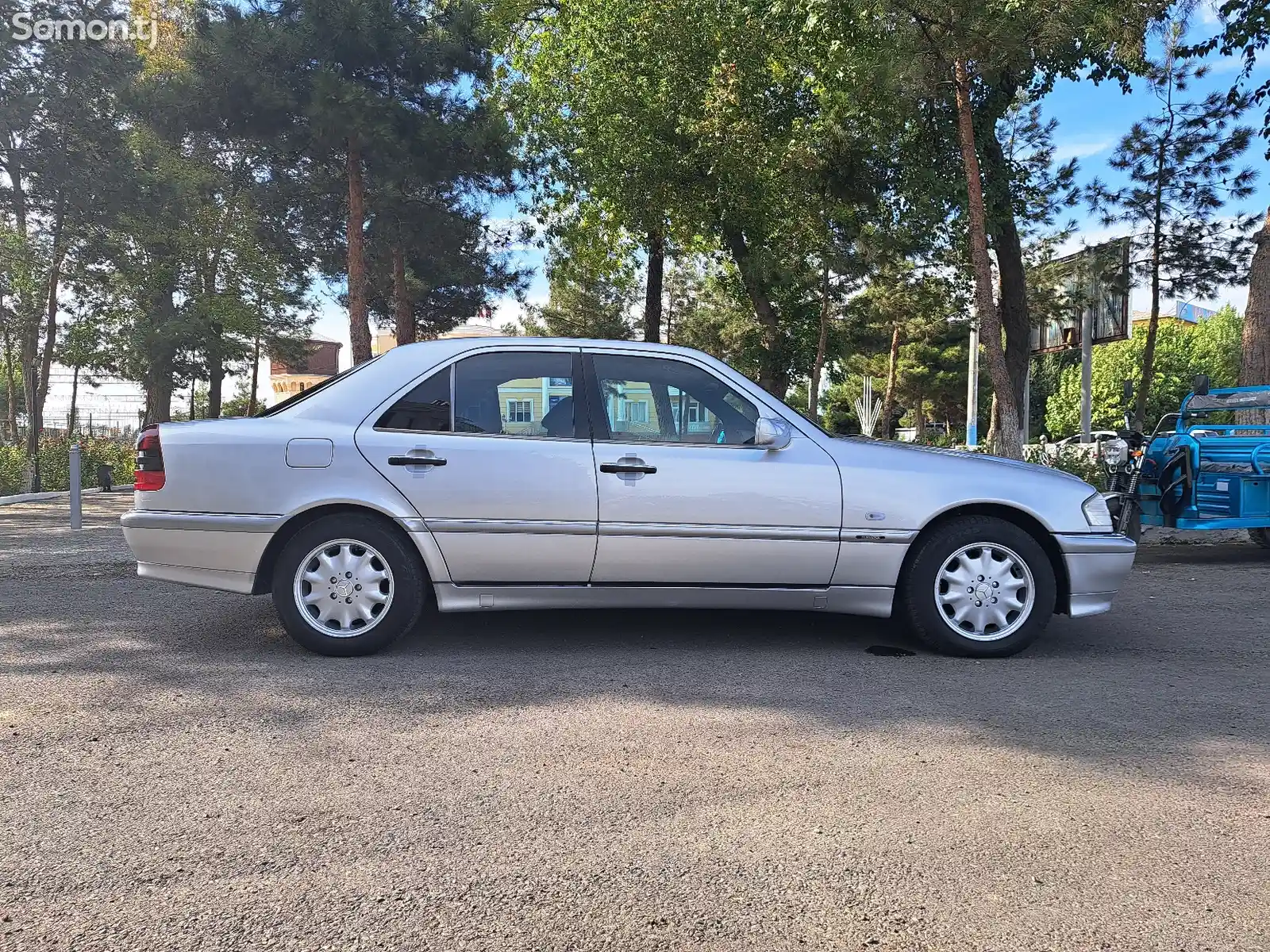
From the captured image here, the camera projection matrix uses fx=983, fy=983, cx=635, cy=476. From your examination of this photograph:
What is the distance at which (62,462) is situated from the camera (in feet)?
73.6

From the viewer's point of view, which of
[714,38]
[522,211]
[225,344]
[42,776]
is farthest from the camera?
[522,211]

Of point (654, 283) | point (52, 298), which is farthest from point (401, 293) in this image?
point (52, 298)

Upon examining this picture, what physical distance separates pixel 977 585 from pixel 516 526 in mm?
2349

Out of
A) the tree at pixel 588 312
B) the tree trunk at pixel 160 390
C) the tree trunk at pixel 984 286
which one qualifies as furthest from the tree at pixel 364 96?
the tree at pixel 588 312

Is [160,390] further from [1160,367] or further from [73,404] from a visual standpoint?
[1160,367]

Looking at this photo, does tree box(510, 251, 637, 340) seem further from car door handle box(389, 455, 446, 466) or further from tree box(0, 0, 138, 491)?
car door handle box(389, 455, 446, 466)

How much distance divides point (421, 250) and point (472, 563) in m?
16.8

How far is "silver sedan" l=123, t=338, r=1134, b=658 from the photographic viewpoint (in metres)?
4.84

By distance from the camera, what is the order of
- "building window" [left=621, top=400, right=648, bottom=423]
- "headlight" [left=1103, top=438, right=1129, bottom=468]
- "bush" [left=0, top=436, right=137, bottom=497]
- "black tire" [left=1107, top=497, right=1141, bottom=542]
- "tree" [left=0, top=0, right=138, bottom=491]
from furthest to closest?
"bush" [left=0, top=436, right=137, bottom=497] → "tree" [left=0, top=0, right=138, bottom=491] → "black tire" [left=1107, top=497, right=1141, bottom=542] → "headlight" [left=1103, top=438, right=1129, bottom=468] → "building window" [left=621, top=400, right=648, bottom=423]

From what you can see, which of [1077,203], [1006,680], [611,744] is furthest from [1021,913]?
[1077,203]

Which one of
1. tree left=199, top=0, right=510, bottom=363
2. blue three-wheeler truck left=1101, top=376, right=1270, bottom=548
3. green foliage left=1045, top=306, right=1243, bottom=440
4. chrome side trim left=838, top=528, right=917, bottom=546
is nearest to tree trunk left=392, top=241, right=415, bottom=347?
tree left=199, top=0, right=510, bottom=363

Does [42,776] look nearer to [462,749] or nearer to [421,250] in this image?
[462,749]

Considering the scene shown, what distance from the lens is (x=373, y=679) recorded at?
177 inches

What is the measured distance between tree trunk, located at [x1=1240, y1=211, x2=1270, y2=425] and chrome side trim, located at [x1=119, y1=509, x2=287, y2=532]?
455 inches
